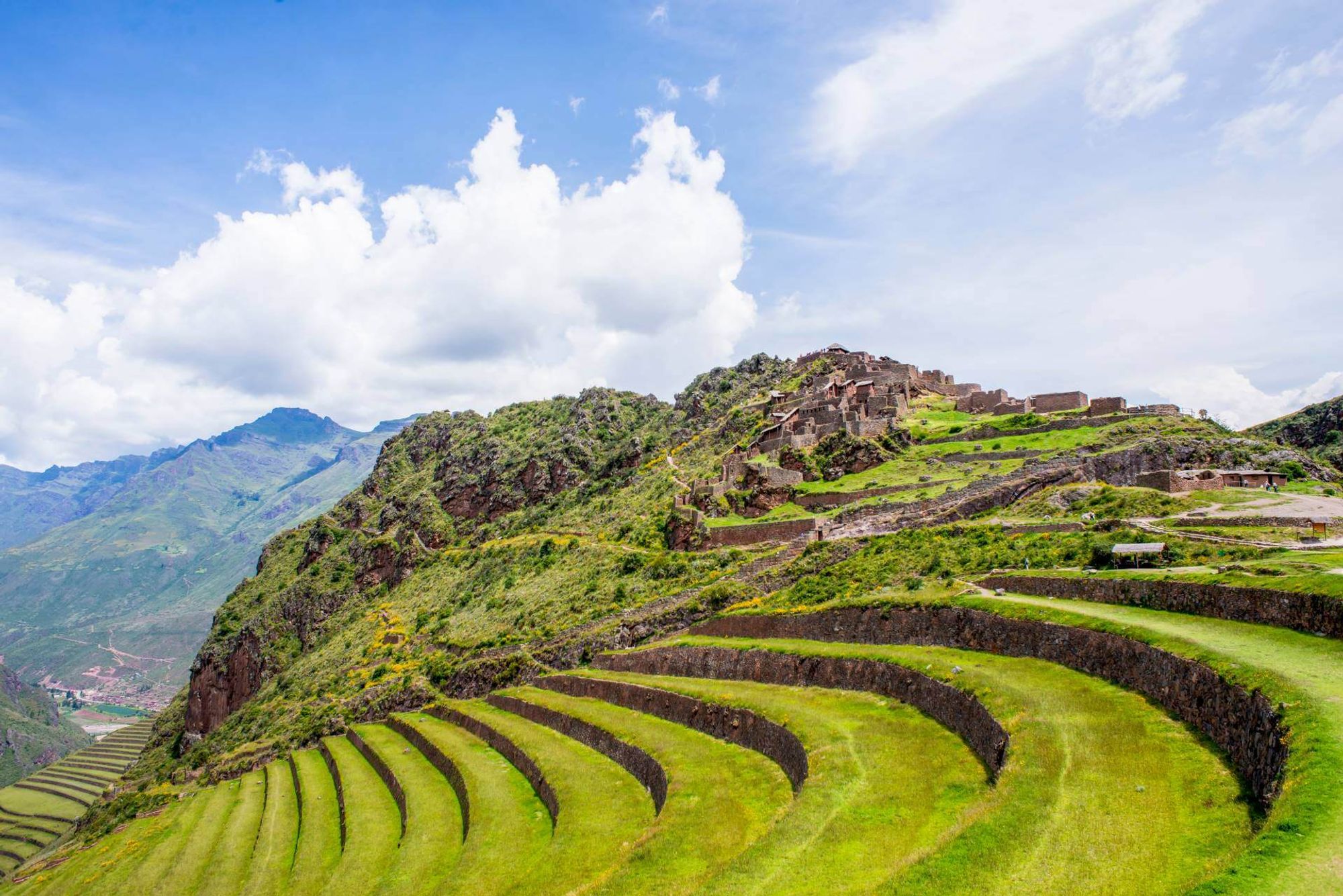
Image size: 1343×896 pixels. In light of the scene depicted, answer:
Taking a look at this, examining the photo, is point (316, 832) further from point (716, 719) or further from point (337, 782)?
point (716, 719)

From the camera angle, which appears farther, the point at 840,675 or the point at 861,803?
the point at 840,675

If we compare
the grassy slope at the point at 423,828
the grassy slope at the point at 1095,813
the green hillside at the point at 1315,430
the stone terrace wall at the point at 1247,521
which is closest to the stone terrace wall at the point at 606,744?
the grassy slope at the point at 423,828

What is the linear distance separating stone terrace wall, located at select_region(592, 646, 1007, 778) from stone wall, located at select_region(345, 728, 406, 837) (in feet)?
38.5

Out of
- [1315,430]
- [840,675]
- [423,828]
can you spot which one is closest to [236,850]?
[423,828]

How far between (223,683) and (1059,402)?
98529 mm

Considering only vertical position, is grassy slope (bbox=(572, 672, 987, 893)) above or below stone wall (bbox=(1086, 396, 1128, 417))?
below

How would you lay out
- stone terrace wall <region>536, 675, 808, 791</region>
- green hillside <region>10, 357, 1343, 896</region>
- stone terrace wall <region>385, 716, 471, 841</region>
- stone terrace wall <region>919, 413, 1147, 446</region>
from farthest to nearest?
stone terrace wall <region>919, 413, 1147, 446</region>, stone terrace wall <region>385, 716, 471, 841</region>, stone terrace wall <region>536, 675, 808, 791</region>, green hillside <region>10, 357, 1343, 896</region>

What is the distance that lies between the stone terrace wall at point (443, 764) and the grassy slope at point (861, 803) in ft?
43.7

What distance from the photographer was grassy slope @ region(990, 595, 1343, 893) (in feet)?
31.0

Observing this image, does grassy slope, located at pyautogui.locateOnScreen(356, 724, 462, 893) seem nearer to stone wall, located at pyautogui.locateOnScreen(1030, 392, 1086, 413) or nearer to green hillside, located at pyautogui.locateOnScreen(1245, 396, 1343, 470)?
stone wall, located at pyautogui.locateOnScreen(1030, 392, 1086, 413)

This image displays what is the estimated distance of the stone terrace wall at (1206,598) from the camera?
56.1 ft

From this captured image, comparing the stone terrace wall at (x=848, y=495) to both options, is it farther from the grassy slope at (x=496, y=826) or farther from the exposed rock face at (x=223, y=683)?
Result: the exposed rock face at (x=223, y=683)

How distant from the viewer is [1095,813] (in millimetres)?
13094

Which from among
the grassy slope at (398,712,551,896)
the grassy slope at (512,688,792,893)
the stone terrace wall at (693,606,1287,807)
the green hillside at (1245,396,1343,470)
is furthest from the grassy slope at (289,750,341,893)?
the green hillside at (1245,396,1343,470)
